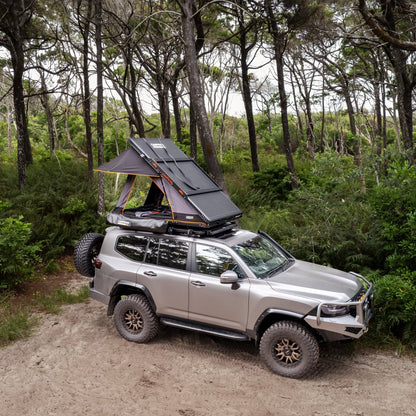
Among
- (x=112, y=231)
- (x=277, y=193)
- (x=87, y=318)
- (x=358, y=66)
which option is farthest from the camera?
(x=358, y=66)

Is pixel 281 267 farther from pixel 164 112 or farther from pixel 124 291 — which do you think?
pixel 164 112

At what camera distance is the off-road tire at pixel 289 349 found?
5062 mm

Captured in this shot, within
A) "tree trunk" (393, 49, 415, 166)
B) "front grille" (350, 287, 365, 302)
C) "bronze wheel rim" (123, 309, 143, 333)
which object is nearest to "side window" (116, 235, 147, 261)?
"bronze wheel rim" (123, 309, 143, 333)

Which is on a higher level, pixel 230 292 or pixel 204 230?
pixel 204 230

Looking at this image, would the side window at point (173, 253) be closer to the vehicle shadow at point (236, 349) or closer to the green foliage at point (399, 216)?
the vehicle shadow at point (236, 349)

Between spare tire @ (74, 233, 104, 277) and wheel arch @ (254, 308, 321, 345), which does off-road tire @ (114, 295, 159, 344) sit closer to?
spare tire @ (74, 233, 104, 277)

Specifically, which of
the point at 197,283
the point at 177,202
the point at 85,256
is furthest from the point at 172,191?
the point at 85,256

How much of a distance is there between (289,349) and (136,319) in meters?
2.53

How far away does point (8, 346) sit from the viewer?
20.9ft

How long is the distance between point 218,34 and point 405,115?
31.4ft

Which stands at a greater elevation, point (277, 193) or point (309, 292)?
point (277, 193)

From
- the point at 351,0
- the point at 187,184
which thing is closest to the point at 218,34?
the point at 351,0

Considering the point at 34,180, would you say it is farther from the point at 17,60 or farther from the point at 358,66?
the point at 358,66

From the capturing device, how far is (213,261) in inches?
229
